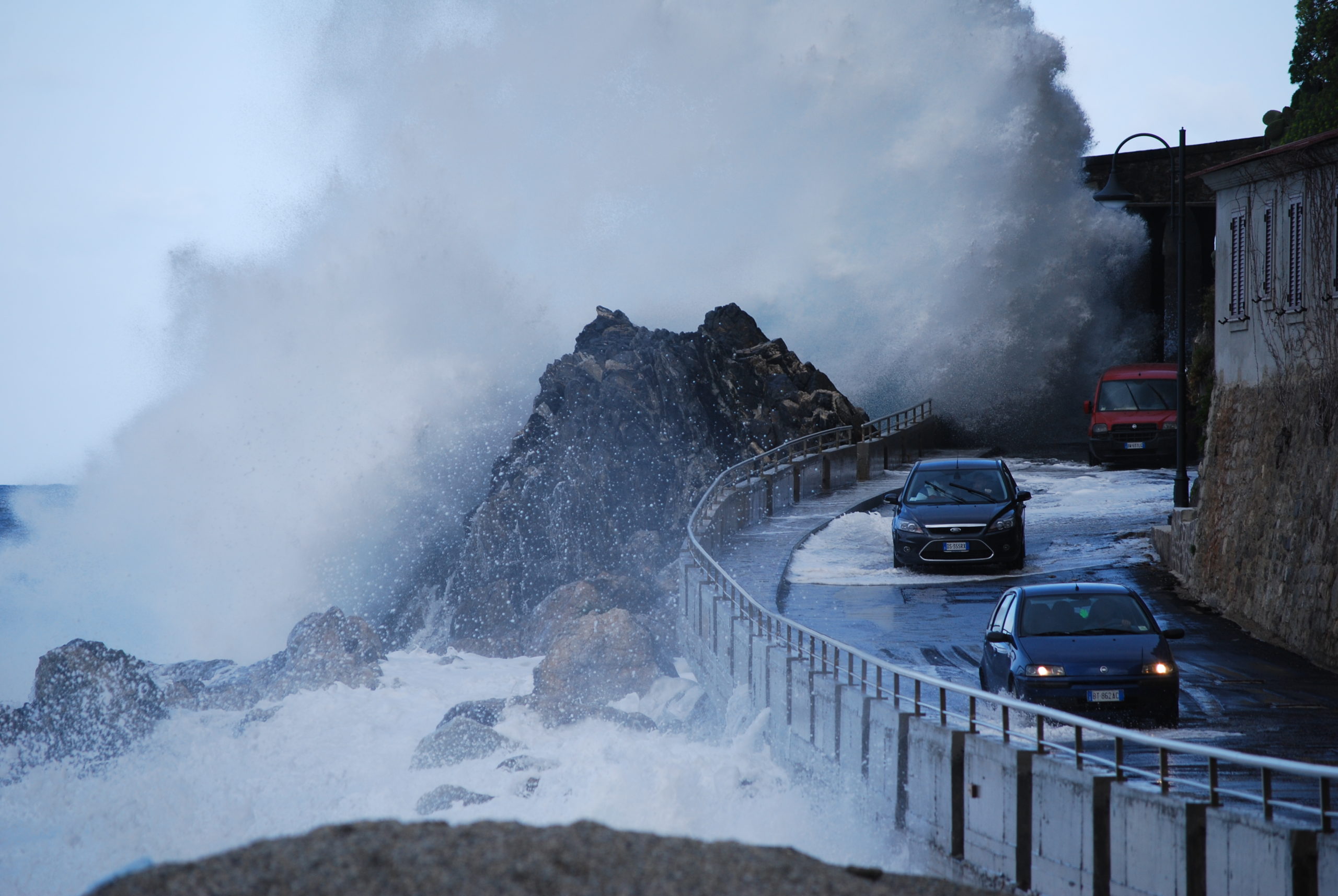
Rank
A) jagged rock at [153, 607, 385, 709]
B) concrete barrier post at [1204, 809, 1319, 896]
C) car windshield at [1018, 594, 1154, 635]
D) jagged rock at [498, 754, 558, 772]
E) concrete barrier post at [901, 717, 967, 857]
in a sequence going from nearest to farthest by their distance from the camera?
concrete barrier post at [1204, 809, 1319, 896], concrete barrier post at [901, 717, 967, 857], car windshield at [1018, 594, 1154, 635], jagged rock at [498, 754, 558, 772], jagged rock at [153, 607, 385, 709]

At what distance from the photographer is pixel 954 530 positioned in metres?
20.4

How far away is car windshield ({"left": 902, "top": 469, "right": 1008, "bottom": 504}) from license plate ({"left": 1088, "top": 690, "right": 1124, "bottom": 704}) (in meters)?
10.3

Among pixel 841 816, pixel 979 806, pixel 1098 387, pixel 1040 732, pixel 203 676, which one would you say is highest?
pixel 1098 387

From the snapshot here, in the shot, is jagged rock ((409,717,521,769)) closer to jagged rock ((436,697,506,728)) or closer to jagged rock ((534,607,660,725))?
jagged rock ((436,697,506,728))

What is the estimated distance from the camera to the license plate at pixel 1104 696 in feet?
34.6

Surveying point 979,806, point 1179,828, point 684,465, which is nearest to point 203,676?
point 684,465

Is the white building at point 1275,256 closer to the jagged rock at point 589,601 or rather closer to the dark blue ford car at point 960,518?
the dark blue ford car at point 960,518

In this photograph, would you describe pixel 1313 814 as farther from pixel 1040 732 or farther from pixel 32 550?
pixel 32 550

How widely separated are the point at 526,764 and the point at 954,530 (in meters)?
8.07

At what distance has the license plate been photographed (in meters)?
10.5

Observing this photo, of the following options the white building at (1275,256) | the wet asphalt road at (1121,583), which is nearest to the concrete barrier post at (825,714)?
the wet asphalt road at (1121,583)

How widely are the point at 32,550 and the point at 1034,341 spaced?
51.6 m

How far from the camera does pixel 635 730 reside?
21156 millimetres

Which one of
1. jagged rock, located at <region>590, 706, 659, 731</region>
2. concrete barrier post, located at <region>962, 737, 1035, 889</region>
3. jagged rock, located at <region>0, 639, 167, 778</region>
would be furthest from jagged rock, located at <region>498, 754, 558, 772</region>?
concrete barrier post, located at <region>962, 737, 1035, 889</region>
